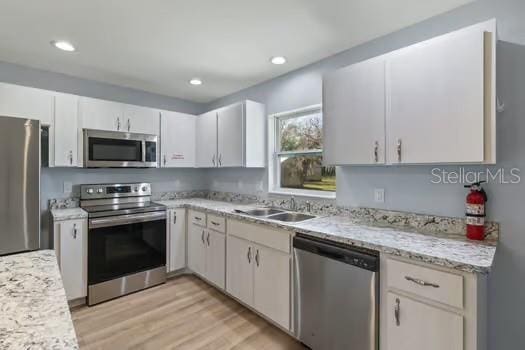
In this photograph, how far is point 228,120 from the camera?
320 cm

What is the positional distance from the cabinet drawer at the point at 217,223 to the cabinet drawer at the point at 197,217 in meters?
0.12

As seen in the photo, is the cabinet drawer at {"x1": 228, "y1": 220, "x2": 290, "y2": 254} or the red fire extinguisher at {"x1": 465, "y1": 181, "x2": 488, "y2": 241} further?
the cabinet drawer at {"x1": 228, "y1": 220, "x2": 290, "y2": 254}

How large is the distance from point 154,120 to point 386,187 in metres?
2.81

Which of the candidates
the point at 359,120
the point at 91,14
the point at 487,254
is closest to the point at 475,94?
the point at 359,120

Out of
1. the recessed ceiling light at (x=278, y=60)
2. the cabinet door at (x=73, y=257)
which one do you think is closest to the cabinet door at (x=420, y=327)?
the recessed ceiling light at (x=278, y=60)

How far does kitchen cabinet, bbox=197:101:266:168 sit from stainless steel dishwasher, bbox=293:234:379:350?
1353mm

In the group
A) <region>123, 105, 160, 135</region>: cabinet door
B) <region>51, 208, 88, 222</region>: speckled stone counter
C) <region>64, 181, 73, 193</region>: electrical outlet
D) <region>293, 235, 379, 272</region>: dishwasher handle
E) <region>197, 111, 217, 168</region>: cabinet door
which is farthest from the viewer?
<region>197, 111, 217, 168</region>: cabinet door

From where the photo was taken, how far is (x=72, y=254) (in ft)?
8.37

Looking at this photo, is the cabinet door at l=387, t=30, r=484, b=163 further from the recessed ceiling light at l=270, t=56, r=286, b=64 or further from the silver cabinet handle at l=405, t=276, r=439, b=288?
the recessed ceiling light at l=270, t=56, r=286, b=64

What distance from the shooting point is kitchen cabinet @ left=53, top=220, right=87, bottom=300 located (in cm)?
250

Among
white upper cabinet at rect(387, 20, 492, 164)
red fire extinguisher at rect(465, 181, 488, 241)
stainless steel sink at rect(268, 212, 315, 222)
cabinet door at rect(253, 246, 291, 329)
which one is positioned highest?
white upper cabinet at rect(387, 20, 492, 164)

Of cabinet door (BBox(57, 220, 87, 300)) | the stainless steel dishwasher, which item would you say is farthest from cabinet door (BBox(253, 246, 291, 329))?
cabinet door (BBox(57, 220, 87, 300))

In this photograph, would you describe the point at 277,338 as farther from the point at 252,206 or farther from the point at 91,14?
the point at 91,14

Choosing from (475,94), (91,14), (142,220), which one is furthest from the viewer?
(142,220)
